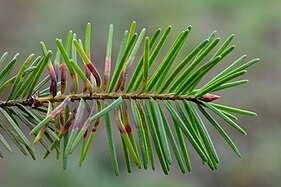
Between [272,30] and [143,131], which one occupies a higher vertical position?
[272,30]

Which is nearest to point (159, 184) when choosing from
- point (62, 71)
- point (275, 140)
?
point (275, 140)

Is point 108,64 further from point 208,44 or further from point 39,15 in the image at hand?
point 39,15

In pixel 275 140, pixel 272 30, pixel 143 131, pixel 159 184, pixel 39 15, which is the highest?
pixel 39 15

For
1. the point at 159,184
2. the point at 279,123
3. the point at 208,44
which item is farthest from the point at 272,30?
the point at 208,44

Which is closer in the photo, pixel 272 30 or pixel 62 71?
pixel 62 71

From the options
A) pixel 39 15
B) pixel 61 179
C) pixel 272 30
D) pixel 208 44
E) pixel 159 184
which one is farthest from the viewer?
pixel 272 30

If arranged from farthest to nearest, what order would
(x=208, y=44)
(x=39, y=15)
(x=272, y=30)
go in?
(x=272, y=30)
(x=39, y=15)
(x=208, y=44)

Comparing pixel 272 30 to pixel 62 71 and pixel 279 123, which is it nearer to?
pixel 279 123
